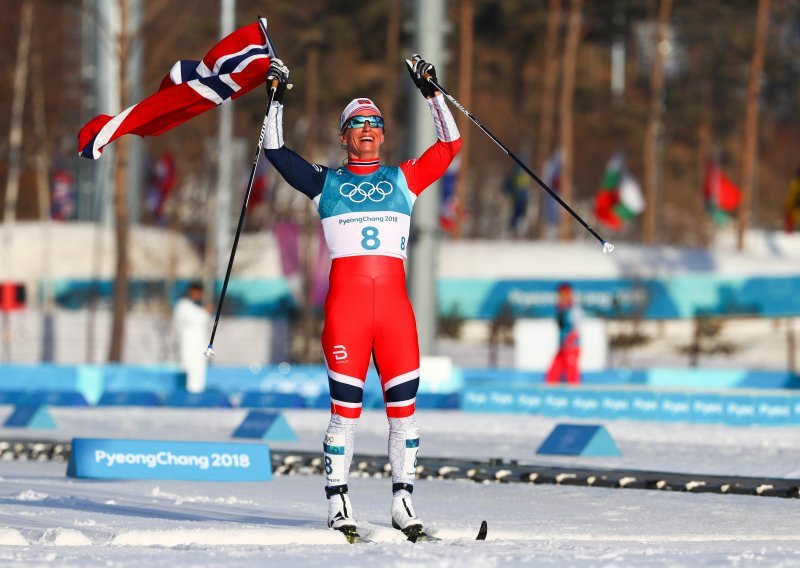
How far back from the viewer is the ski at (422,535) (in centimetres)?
804

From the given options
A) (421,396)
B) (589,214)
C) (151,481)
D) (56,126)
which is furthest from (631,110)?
(151,481)

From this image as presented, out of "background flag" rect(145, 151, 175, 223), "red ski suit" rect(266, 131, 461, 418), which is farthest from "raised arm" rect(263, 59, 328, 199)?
"background flag" rect(145, 151, 175, 223)

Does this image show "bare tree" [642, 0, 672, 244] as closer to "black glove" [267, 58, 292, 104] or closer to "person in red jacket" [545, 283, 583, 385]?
"person in red jacket" [545, 283, 583, 385]

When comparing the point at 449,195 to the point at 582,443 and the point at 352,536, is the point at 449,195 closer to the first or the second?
the point at 582,443

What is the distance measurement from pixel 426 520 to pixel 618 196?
1490 inches

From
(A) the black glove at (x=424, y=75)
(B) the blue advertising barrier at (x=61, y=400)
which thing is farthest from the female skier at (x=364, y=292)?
(B) the blue advertising barrier at (x=61, y=400)

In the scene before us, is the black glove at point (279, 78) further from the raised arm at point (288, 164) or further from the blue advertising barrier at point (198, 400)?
the blue advertising barrier at point (198, 400)

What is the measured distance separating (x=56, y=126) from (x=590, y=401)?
4958 cm

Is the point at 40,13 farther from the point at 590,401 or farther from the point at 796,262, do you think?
the point at 590,401

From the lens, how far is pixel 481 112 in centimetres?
7775

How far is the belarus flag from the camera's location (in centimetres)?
4606

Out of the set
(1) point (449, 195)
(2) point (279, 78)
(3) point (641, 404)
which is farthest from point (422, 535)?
(1) point (449, 195)

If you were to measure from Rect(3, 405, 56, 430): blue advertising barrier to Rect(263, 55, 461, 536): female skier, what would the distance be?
1037 centimetres

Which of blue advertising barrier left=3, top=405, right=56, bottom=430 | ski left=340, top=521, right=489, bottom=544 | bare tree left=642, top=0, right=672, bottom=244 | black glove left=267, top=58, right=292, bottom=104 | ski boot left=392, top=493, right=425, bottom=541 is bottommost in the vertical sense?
blue advertising barrier left=3, top=405, right=56, bottom=430
